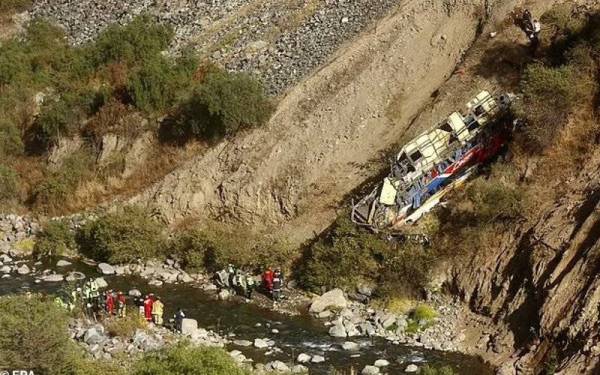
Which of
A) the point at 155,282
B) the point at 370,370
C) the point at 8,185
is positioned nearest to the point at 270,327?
the point at 370,370

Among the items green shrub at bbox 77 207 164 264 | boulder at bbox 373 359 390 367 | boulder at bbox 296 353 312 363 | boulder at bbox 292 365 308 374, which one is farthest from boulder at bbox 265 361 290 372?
green shrub at bbox 77 207 164 264

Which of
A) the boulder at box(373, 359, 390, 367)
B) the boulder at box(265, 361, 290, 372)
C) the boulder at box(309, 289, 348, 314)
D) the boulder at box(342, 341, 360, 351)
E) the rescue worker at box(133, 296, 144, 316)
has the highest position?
the boulder at box(309, 289, 348, 314)

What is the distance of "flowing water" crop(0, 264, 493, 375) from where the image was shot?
25.1 metres

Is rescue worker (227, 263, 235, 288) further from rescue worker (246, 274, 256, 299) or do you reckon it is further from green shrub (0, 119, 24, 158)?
green shrub (0, 119, 24, 158)

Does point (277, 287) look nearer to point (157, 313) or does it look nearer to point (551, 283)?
point (157, 313)

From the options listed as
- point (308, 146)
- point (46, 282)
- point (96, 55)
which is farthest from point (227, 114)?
point (96, 55)

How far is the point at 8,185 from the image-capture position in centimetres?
3822

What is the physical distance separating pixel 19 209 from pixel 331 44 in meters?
16.3

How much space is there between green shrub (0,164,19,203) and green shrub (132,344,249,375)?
21827mm

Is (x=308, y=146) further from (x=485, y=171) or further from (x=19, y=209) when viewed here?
(x=19, y=209)

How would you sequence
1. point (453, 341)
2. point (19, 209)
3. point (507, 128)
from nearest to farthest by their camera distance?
1. point (453, 341)
2. point (507, 128)
3. point (19, 209)

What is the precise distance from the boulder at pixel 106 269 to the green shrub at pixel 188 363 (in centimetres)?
1473

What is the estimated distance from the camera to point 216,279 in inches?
1267

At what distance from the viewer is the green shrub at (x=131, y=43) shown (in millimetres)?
43647
